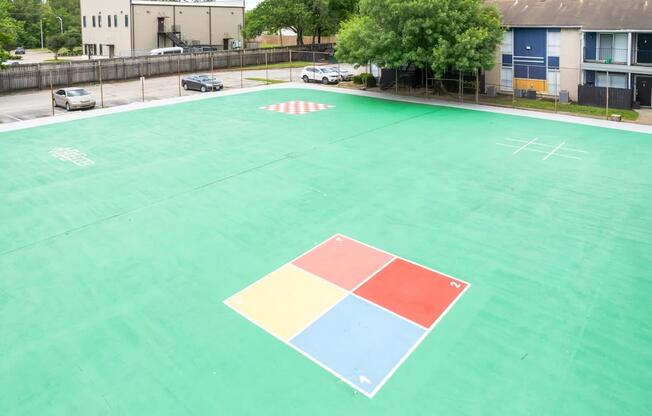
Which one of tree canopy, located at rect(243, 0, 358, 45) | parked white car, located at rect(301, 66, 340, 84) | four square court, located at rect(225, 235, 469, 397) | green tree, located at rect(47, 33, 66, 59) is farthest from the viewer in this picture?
green tree, located at rect(47, 33, 66, 59)

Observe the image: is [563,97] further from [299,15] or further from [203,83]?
[299,15]

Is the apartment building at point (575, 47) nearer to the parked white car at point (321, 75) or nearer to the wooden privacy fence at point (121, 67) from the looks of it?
the parked white car at point (321, 75)

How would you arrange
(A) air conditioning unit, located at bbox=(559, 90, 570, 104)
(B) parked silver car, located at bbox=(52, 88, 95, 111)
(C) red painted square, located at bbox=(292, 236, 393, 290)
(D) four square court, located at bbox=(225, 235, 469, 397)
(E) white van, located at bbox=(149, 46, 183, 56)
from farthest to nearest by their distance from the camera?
(E) white van, located at bbox=(149, 46, 183, 56)
(A) air conditioning unit, located at bbox=(559, 90, 570, 104)
(B) parked silver car, located at bbox=(52, 88, 95, 111)
(C) red painted square, located at bbox=(292, 236, 393, 290)
(D) four square court, located at bbox=(225, 235, 469, 397)

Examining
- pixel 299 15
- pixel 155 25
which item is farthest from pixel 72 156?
pixel 299 15

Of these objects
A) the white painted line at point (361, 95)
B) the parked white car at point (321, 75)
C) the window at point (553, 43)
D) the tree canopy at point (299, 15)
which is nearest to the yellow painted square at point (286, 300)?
the white painted line at point (361, 95)

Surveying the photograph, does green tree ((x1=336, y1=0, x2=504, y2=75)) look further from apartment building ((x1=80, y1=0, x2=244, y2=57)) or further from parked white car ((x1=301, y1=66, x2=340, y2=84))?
apartment building ((x1=80, y1=0, x2=244, y2=57))

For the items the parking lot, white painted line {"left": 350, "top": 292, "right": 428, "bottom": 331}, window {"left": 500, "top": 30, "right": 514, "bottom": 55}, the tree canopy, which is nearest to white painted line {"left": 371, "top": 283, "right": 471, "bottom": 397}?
white painted line {"left": 350, "top": 292, "right": 428, "bottom": 331}
